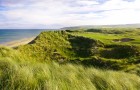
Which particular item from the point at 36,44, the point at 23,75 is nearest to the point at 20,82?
the point at 23,75

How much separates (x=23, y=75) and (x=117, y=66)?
71.1ft

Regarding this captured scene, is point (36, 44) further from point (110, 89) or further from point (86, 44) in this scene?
point (110, 89)

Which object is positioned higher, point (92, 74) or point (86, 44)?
point (92, 74)

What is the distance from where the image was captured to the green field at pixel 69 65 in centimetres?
545

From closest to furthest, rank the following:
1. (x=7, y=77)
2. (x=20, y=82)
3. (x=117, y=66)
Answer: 1. (x=20, y=82)
2. (x=7, y=77)
3. (x=117, y=66)

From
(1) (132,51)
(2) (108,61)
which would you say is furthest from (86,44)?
(2) (108,61)

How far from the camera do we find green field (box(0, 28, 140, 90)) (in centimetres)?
545

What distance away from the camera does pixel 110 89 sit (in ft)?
18.5

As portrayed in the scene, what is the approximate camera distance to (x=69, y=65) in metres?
8.52

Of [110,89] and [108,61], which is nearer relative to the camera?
Answer: [110,89]

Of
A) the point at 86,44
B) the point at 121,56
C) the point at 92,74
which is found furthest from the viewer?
the point at 86,44

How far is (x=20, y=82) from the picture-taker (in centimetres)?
522

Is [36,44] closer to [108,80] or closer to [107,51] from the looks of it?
[107,51]

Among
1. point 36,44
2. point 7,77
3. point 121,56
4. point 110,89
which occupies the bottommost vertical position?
point 121,56
